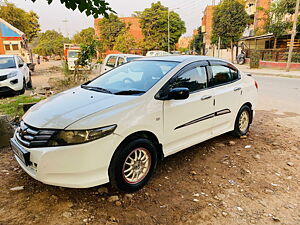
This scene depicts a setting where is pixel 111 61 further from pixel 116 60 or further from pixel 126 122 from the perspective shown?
pixel 126 122

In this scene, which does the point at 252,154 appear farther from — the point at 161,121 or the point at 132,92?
the point at 132,92

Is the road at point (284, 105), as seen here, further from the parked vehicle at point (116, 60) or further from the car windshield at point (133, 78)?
the parked vehicle at point (116, 60)

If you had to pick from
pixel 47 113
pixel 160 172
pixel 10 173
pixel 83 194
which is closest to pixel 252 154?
pixel 160 172

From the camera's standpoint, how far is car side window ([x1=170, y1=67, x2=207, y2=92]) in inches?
132

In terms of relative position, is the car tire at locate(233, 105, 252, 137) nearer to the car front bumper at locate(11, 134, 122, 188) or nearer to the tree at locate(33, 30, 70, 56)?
the car front bumper at locate(11, 134, 122, 188)

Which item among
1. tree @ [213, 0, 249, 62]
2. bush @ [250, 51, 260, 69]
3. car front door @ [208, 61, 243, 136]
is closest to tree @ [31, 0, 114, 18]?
car front door @ [208, 61, 243, 136]

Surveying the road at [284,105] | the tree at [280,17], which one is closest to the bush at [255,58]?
the tree at [280,17]

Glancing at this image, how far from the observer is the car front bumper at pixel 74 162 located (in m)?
2.38

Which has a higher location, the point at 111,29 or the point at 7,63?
the point at 111,29

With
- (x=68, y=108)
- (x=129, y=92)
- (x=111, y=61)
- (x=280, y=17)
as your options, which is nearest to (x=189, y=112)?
(x=129, y=92)

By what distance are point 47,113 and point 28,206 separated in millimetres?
1014

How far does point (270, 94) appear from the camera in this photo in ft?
30.6

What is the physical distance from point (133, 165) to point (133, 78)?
4.33ft

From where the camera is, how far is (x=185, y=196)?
111 inches
